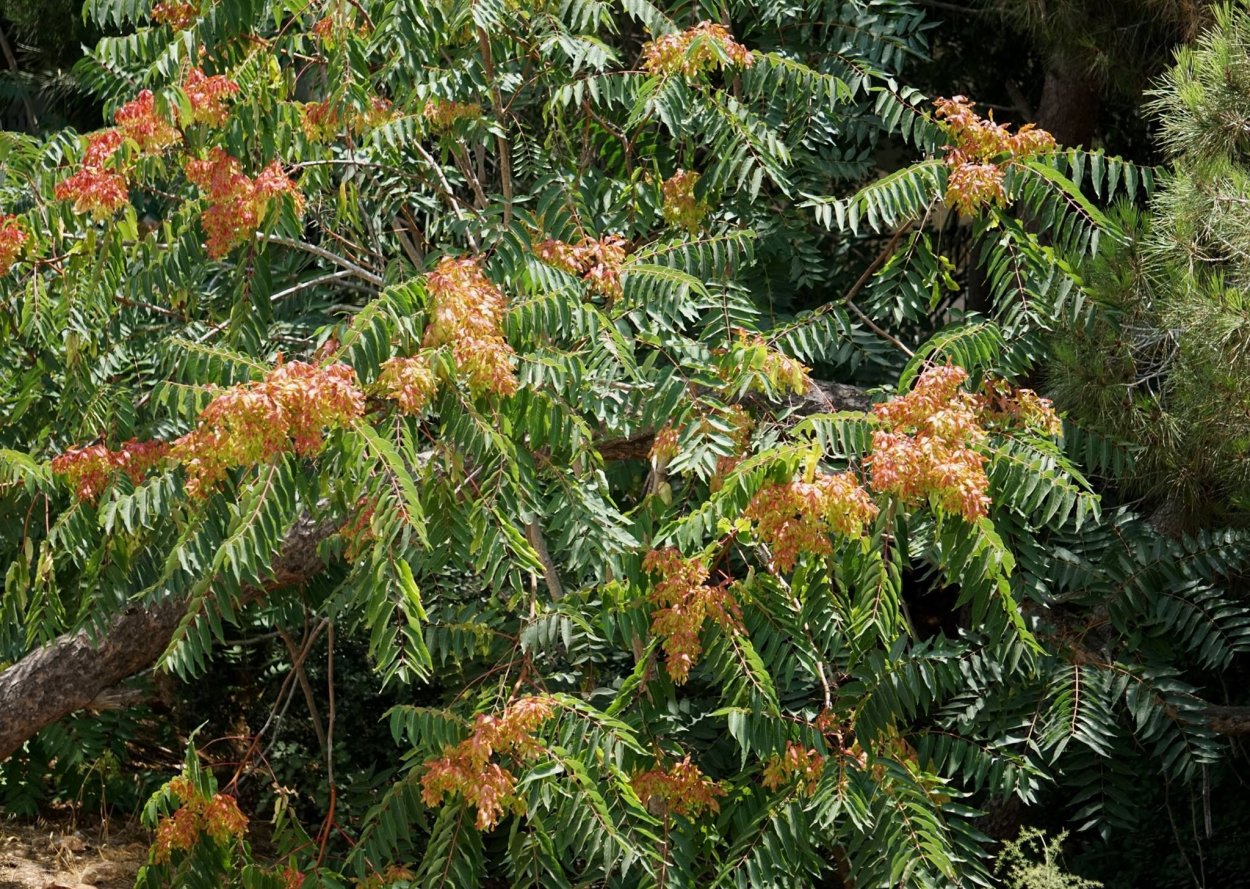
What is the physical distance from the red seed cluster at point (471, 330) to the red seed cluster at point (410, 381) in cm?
8

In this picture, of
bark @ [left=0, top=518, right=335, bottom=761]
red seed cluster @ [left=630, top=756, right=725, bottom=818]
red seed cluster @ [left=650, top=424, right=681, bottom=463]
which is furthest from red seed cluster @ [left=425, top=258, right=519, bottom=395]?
bark @ [left=0, top=518, right=335, bottom=761]

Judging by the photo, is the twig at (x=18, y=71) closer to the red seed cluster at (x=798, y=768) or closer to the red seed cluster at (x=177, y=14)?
the red seed cluster at (x=177, y=14)

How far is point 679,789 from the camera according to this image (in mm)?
4195

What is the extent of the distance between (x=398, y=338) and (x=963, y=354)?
4.99ft

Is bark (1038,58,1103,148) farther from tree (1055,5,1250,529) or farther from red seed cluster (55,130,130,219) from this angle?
red seed cluster (55,130,130,219)

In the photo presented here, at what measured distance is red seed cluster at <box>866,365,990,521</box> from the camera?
3.64m

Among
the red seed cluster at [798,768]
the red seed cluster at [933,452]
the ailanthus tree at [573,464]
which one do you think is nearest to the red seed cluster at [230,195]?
the ailanthus tree at [573,464]

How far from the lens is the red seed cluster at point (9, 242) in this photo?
4.45 meters

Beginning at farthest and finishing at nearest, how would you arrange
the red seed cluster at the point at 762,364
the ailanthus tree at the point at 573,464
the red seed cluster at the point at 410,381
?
the red seed cluster at the point at 762,364, the ailanthus tree at the point at 573,464, the red seed cluster at the point at 410,381

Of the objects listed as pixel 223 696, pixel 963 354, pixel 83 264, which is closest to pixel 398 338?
pixel 83 264

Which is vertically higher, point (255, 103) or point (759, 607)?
point (255, 103)

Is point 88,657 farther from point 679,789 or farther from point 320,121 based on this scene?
point 679,789

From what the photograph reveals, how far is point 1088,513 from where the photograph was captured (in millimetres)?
5469

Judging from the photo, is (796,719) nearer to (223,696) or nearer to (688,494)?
(688,494)
